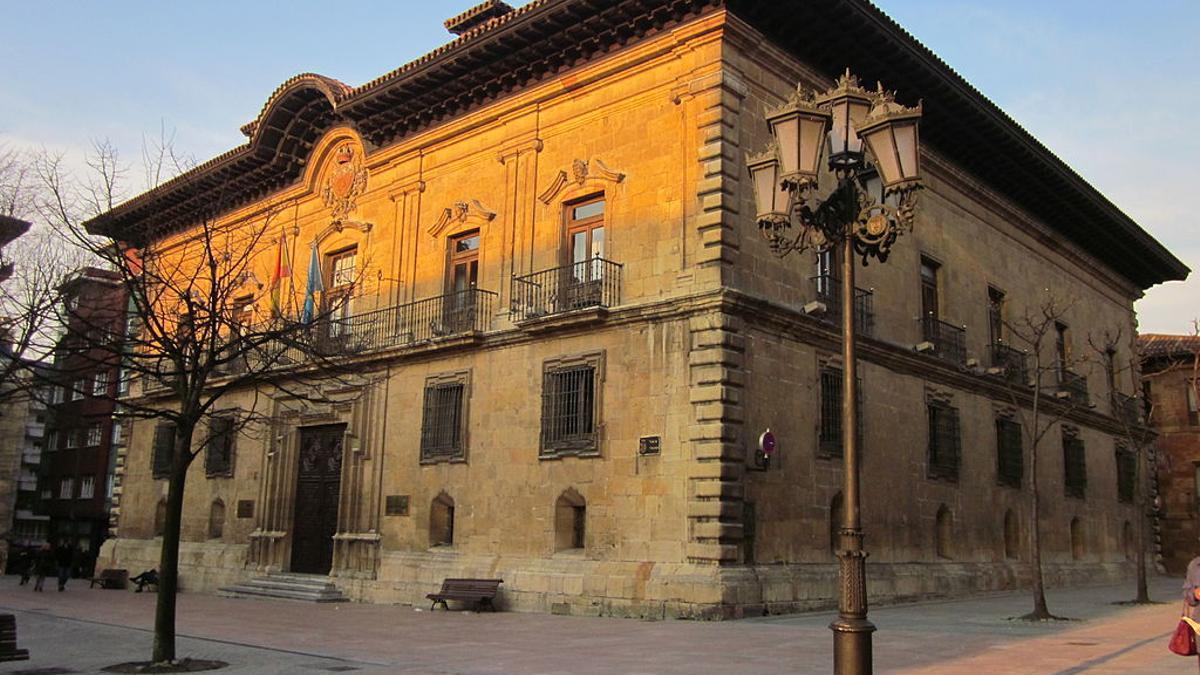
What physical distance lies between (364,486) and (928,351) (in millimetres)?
13103

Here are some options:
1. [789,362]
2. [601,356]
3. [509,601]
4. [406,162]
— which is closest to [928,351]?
[789,362]

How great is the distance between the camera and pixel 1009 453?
26109 mm

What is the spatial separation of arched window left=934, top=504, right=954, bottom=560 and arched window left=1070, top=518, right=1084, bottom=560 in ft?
26.8

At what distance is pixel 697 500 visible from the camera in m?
16.8

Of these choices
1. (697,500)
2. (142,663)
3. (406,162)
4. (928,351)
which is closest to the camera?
(142,663)

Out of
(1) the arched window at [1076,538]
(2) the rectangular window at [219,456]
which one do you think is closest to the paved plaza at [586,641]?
(2) the rectangular window at [219,456]

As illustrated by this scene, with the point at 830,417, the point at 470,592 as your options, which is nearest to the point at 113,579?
the point at 470,592

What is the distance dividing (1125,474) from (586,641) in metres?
26.0

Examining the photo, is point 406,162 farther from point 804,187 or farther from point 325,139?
point 804,187

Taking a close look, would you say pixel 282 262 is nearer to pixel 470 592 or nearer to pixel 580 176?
pixel 580 176

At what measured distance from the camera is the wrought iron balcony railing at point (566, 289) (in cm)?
1912

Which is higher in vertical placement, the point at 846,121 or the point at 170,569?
the point at 846,121

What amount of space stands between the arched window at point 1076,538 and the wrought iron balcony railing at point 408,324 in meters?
18.5

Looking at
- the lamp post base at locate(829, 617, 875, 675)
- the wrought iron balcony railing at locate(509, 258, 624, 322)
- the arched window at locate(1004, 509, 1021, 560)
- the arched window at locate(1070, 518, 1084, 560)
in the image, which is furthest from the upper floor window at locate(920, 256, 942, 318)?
the lamp post base at locate(829, 617, 875, 675)
